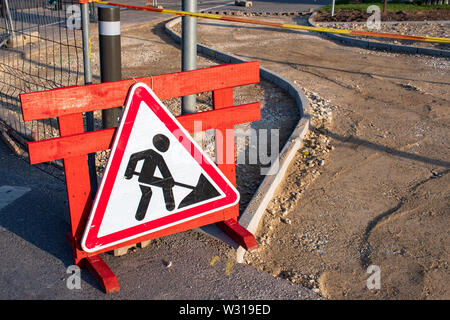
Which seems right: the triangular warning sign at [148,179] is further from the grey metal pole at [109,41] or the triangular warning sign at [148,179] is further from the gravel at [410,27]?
the gravel at [410,27]

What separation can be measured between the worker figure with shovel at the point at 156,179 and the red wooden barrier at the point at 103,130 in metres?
0.20

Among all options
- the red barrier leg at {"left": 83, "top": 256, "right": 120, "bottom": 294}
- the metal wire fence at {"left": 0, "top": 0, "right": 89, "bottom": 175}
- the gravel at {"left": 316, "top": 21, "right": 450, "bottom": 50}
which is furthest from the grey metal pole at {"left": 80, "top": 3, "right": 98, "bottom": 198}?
the gravel at {"left": 316, "top": 21, "right": 450, "bottom": 50}

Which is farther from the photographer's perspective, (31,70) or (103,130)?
(31,70)

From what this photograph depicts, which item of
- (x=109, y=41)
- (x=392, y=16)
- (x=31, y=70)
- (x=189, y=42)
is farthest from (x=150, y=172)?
(x=392, y=16)

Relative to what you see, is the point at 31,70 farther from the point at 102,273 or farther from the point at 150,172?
the point at 102,273

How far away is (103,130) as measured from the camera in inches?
137

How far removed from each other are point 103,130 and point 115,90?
30 centimetres

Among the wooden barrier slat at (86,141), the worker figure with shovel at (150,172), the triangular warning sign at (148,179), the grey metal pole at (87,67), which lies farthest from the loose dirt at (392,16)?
the worker figure with shovel at (150,172)

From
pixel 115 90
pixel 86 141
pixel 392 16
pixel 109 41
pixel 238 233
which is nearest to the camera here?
pixel 86 141

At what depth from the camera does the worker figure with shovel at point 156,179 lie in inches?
139

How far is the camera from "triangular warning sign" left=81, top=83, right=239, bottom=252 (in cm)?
346

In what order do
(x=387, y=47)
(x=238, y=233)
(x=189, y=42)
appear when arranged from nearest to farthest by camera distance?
(x=238, y=233) < (x=189, y=42) < (x=387, y=47)

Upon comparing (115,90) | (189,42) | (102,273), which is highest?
(189,42)

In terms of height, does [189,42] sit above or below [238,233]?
above
